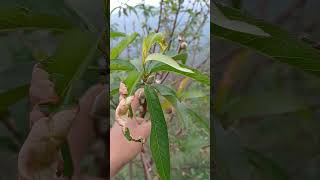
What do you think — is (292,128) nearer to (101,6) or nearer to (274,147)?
(274,147)

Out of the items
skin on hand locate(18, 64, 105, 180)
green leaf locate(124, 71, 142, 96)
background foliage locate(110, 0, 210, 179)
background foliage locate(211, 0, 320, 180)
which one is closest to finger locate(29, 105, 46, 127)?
skin on hand locate(18, 64, 105, 180)

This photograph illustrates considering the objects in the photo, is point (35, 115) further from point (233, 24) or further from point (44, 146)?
point (233, 24)

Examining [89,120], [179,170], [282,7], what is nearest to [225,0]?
[282,7]

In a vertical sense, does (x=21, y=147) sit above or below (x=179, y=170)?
above

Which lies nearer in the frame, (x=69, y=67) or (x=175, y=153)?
(x=69, y=67)

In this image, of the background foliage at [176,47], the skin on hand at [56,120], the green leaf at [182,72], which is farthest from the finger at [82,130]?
the background foliage at [176,47]

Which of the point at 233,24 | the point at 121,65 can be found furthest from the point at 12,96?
the point at 121,65

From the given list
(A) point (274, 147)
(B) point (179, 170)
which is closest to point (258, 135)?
(A) point (274, 147)

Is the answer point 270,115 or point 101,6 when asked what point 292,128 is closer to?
point 270,115

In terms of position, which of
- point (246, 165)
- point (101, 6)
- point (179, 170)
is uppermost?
point (101, 6)
